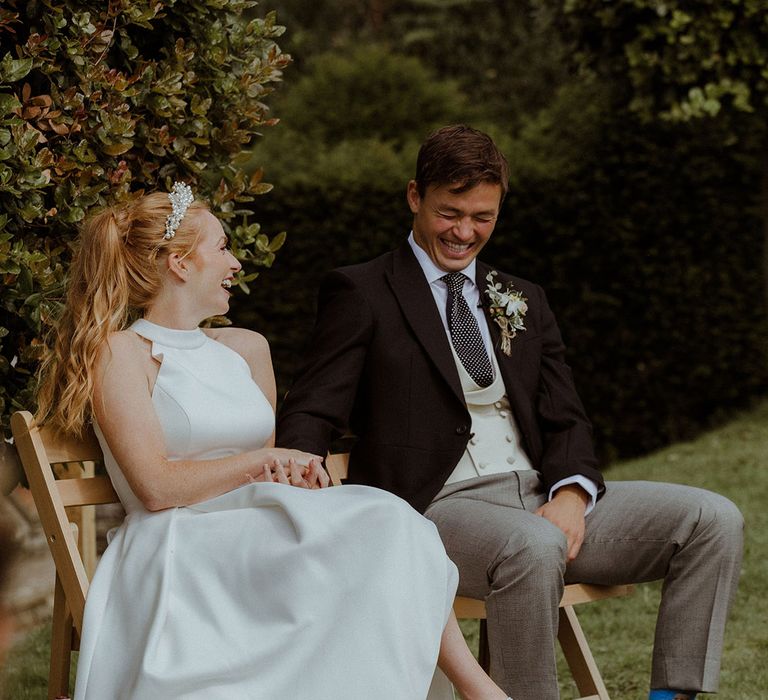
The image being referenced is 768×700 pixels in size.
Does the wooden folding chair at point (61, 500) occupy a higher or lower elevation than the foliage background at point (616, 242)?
higher

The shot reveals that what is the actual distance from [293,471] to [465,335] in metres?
0.82

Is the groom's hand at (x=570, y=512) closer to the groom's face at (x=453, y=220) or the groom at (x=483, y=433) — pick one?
the groom at (x=483, y=433)

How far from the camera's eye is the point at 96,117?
11.2ft

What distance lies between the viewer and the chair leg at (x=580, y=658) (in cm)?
354

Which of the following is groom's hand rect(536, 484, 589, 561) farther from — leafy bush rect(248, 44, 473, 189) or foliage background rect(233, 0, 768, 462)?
leafy bush rect(248, 44, 473, 189)

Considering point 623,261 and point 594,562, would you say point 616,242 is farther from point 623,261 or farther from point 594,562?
point 594,562

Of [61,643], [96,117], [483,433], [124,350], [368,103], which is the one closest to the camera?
[124,350]

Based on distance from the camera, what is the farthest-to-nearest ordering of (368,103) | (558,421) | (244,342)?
(368,103), (558,421), (244,342)

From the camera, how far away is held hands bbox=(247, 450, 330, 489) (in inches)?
122

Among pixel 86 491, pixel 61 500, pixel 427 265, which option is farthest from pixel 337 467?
pixel 61 500

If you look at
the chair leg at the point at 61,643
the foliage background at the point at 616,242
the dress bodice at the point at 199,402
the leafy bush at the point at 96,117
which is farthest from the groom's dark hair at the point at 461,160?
the foliage background at the point at 616,242

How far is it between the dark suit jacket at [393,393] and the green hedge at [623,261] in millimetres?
4973

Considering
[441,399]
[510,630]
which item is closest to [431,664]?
[510,630]

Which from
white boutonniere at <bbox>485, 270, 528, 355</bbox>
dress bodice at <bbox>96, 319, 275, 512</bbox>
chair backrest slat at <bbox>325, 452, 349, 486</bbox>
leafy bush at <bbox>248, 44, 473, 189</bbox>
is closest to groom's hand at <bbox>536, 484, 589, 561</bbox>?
white boutonniere at <bbox>485, 270, 528, 355</bbox>
